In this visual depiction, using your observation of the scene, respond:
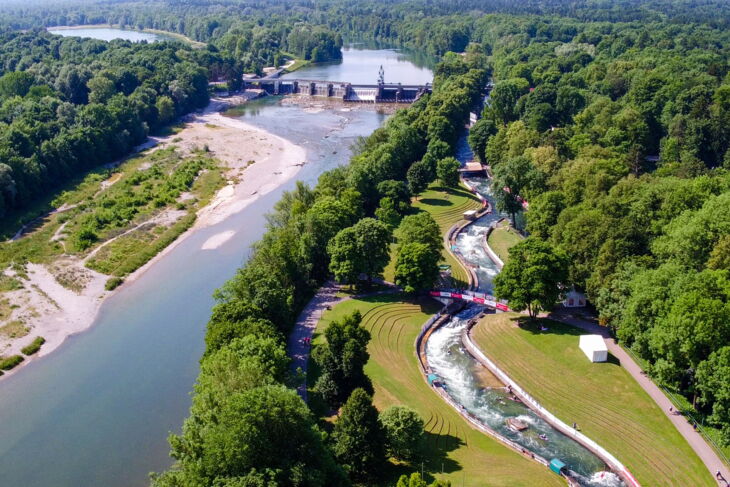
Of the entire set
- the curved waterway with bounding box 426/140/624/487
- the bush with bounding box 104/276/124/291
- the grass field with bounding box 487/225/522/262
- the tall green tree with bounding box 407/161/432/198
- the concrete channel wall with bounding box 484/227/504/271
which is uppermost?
the tall green tree with bounding box 407/161/432/198

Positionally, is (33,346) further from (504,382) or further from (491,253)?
(491,253)

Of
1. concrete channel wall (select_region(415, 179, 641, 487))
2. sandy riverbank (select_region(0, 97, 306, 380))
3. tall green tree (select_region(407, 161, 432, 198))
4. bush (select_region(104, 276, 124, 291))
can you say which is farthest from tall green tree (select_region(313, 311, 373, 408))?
tall green tree (select_region(407, 161, 432, 198))

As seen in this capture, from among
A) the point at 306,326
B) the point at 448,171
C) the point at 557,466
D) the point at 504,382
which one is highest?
the point at 448,171

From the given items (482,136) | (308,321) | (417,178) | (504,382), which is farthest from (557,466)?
(482,136)

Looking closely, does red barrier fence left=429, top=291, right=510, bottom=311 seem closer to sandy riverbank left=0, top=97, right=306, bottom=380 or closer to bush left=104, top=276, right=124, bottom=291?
sandy riverbank left=0, top=97, right=306, bottom=380

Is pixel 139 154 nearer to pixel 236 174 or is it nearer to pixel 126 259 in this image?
pixel 236 174

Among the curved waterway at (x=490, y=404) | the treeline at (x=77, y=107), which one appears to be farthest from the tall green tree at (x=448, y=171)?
the treeline at (x=77, y=107)
